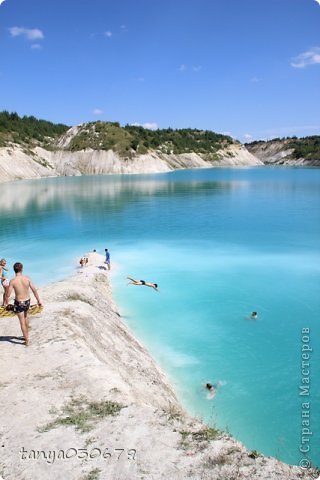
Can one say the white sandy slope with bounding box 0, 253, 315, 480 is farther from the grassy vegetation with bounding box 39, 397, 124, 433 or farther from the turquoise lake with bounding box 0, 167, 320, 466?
the turquoise lake with bounding box 0, 167, 320, 466

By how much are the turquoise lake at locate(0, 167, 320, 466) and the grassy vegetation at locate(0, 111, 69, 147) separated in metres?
93.6

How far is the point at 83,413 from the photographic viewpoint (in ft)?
29.8

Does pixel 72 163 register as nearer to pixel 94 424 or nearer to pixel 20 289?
pixel 20 289

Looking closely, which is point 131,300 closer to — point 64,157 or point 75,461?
point 75,461

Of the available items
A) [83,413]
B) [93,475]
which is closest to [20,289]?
[83,413]

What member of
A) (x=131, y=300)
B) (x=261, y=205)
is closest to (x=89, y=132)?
(x=261, y=205)

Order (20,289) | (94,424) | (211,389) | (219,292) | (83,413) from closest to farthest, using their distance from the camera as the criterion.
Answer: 1. (94,424)
2. (83,413)
3. (20,289)
4. (211,389)
5. (219,292)

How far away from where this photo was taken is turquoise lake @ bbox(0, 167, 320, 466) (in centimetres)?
1481

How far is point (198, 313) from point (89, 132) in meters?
161

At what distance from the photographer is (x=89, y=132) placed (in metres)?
172

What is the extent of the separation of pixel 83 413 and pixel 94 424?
601 millimetres

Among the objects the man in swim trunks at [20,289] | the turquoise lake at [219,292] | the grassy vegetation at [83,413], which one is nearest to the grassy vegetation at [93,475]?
the grassy vegetation at [83,413]

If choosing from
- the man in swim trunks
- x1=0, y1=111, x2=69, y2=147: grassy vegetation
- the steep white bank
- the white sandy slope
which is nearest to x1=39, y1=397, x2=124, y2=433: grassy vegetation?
the white sandy slope

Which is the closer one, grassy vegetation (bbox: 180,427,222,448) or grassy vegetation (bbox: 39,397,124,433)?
grassy vegetation (bbox: 180,427,222,448)
